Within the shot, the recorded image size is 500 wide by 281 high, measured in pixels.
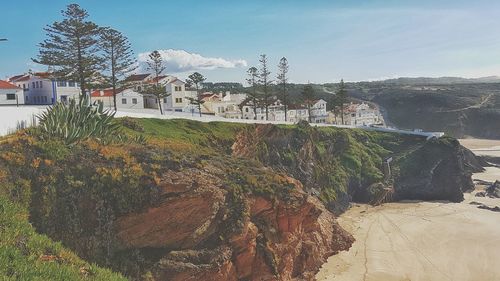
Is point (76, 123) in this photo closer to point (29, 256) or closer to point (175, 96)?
point (29, 256)

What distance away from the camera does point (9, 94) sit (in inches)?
1679

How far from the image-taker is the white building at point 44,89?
45.9 meters

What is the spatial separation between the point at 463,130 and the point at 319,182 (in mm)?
82851

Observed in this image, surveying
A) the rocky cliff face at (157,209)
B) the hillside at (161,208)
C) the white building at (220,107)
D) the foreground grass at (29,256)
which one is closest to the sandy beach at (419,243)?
the hillside at (161,208)

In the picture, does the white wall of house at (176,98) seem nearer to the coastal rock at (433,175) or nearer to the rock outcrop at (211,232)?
the coastal rock at (433,175)

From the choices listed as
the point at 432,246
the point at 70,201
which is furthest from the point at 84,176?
the point at 432,246

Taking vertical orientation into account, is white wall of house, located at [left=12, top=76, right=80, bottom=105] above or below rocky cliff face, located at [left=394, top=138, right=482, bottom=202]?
above

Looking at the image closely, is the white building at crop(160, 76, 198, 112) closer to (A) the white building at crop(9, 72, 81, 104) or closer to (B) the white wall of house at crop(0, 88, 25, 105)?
(A) the white building at crop(9, 72, 81, 104)

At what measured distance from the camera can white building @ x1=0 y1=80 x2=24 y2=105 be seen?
137 feet

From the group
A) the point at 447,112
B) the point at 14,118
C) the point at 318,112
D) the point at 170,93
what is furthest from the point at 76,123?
the point at 447,112

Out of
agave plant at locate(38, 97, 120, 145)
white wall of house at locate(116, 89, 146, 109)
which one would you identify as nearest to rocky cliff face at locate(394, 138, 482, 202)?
agave plant at locate(38, 97, 120, 145)

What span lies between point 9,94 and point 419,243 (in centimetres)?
4014

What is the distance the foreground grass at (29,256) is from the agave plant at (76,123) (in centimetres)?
469

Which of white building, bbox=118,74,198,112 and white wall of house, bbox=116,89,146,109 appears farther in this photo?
white building, bbox=118,74,198,112
